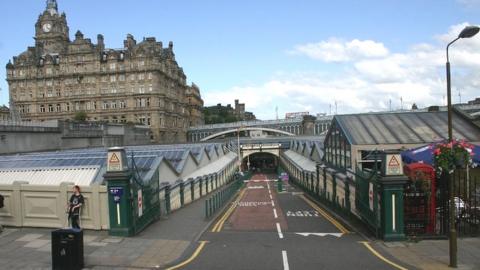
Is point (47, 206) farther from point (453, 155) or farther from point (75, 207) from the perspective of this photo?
point (453, 155)

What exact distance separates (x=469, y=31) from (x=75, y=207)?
1129cm

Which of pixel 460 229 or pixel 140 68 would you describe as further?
pixel 140 68

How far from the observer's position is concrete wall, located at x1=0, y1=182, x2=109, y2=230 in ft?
45.7

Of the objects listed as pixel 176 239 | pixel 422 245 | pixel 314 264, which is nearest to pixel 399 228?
pixel 422 245

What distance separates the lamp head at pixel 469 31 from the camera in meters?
10.2

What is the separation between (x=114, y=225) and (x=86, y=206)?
119cm

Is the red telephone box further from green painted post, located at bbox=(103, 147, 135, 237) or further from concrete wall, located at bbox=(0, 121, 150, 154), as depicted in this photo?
concrete wall, located at bbox=(0, 121, 150, 154)

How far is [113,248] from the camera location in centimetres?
1216

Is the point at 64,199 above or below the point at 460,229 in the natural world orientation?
above

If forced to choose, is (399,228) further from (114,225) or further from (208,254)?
(114,225)

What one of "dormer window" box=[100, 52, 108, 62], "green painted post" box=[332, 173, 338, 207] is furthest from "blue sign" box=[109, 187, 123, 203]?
"dormer window" box=[100, 52, 108, 62]

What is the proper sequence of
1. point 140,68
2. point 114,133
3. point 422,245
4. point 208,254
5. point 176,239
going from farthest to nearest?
point 140,68
point 114,133
point 176,239
point 422,245
point 208,254

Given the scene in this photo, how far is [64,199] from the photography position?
46.2 feet

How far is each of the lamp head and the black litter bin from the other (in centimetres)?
969
